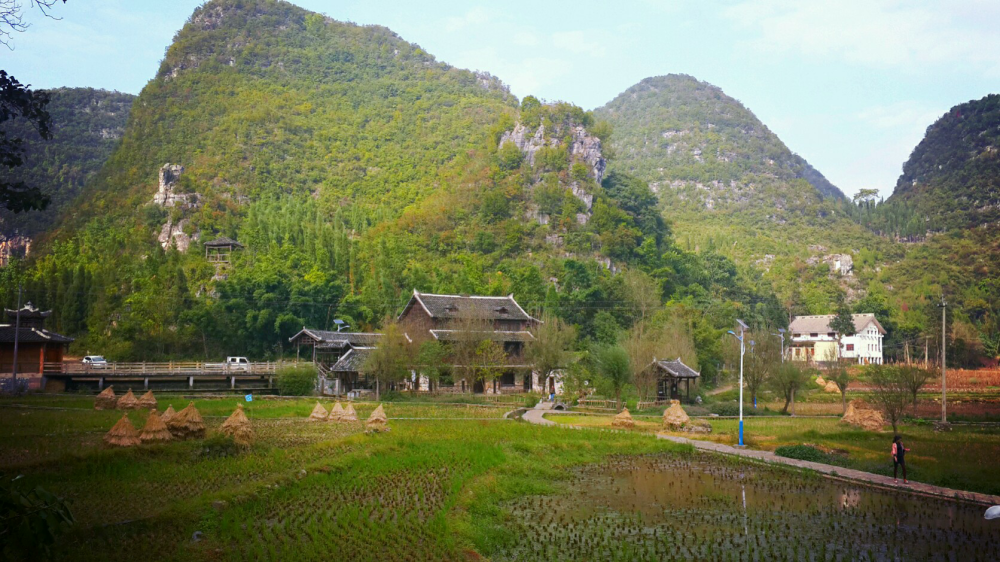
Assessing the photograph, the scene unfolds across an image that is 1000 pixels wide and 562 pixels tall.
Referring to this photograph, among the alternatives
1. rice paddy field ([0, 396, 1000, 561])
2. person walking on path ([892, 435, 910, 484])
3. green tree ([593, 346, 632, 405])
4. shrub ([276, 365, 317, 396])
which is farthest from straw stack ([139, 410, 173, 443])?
green tree ([593, 346, 632, 405])

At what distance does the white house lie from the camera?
79.6m

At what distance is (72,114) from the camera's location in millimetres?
152500

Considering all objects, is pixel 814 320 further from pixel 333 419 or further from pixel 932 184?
pixel 333 419

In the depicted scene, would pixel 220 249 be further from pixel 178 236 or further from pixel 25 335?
pixel 25 335

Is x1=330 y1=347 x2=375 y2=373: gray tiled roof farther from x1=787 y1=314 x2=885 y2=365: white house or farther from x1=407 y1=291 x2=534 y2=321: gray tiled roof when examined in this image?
x1=787 y1=314 x2=885 y2=365: white house

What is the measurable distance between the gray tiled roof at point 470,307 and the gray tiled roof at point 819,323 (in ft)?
131

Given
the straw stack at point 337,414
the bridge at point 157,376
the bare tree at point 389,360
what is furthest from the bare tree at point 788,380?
the bridge at point 157,376

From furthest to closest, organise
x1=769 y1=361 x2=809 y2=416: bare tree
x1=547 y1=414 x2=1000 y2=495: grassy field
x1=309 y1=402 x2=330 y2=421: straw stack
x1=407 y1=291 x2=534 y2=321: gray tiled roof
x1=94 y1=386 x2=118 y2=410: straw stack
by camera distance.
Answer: x1=407 y1=291 x2=534 y2=321: gray tiled roof → x1=769 y1=361 x2=809 y2=416: bare tree → x1=94 y1=386 x2=118 y2=410: straw stack → x1=309 y1=402 x2=330 y2=421: straw stack → x1=547 y1=414 x2=1000 y2=495: grassy field

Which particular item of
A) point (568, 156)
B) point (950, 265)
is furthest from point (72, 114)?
point (950, 265)

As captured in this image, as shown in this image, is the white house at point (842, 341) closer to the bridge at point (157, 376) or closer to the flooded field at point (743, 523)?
the bridge at point (157, 376)

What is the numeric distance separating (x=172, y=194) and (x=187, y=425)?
259 feet

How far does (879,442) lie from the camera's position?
2619 cm

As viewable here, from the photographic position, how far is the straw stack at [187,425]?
2292 cm

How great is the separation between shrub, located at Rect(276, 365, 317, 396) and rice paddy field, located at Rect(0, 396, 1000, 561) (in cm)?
1982
